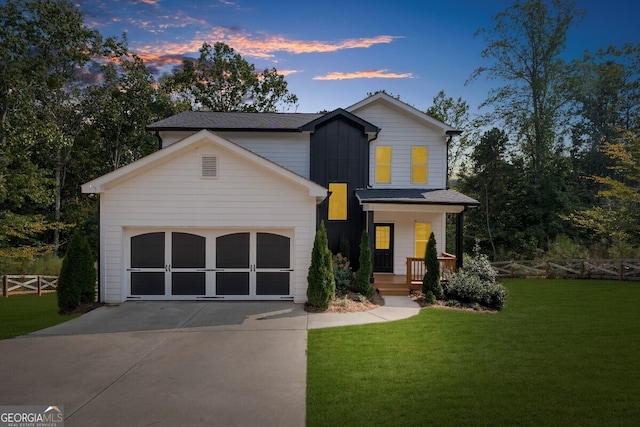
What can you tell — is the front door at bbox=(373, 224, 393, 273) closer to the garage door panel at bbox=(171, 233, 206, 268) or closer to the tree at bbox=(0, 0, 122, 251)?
the garage door panel at bbox=(171, 233, 206, 268)

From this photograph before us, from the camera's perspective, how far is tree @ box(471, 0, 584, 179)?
27375mm

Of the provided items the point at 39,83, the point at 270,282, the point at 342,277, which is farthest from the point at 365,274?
the point at 39,83

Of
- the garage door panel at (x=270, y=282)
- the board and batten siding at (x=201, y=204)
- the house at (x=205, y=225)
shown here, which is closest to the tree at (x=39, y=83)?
the board and batten siding at (x=201, y=204)

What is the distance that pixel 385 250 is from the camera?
17.0 m

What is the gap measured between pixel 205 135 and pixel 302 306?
5825mm

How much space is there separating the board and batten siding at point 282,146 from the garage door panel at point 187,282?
19.6 ft

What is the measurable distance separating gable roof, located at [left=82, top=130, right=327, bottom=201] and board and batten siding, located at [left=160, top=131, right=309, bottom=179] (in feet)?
14.3

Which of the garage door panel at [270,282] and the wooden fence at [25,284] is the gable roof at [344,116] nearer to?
the garage door panel at [270,282]

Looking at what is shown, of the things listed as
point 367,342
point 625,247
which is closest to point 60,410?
point 367,342

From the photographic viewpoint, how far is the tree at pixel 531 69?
2738cm

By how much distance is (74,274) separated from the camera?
1118cm

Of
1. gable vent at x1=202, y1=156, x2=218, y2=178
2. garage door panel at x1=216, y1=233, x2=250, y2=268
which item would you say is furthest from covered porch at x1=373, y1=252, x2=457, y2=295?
gable vent at x1=202, y1=156, x2=218, y2=178

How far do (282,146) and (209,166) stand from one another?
15.6 feet

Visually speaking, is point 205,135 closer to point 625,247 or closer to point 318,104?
point 318,104
